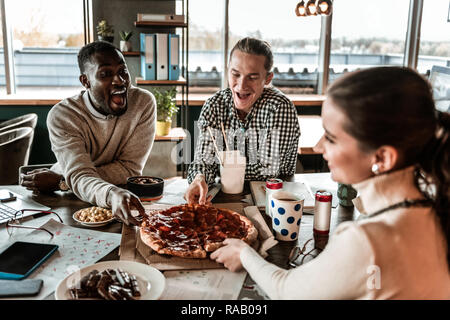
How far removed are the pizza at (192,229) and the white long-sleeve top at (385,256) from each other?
0.42m

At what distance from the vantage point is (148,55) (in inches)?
152

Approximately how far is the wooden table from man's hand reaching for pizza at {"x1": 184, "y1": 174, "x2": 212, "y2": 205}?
0.07 m

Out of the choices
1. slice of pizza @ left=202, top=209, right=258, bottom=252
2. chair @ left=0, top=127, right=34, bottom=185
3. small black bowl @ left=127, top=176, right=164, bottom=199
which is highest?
small black bowl @ left=127, top=176, right=164, bottom=199

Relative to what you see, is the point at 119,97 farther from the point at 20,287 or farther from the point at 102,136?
the point at 20,287

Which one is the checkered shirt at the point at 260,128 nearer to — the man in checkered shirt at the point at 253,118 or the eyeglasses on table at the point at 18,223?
the man in checkered shirt at the point at 253,118

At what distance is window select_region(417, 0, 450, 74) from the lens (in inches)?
198

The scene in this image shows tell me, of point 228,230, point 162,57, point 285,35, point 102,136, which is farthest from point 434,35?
point 228,230

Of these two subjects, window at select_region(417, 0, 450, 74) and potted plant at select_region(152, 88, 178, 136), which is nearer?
potted plant at select_region(152, 88, 178, 136)

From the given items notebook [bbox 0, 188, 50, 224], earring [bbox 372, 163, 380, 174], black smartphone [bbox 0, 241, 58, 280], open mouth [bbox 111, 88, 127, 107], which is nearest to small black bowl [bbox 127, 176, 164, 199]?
notebook [bbox 0, 188, 50, 224]

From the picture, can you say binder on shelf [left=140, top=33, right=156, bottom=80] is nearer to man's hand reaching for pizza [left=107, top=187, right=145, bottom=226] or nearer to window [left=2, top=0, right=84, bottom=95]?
window [left=2, top=0, right=84, bottom=95]

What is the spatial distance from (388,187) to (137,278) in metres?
0.65

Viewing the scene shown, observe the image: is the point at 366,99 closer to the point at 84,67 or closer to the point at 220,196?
the point at 220,196

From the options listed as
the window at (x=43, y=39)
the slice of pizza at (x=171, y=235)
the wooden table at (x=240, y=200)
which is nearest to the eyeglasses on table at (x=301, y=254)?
the wooden table at (x=240, y=200)
